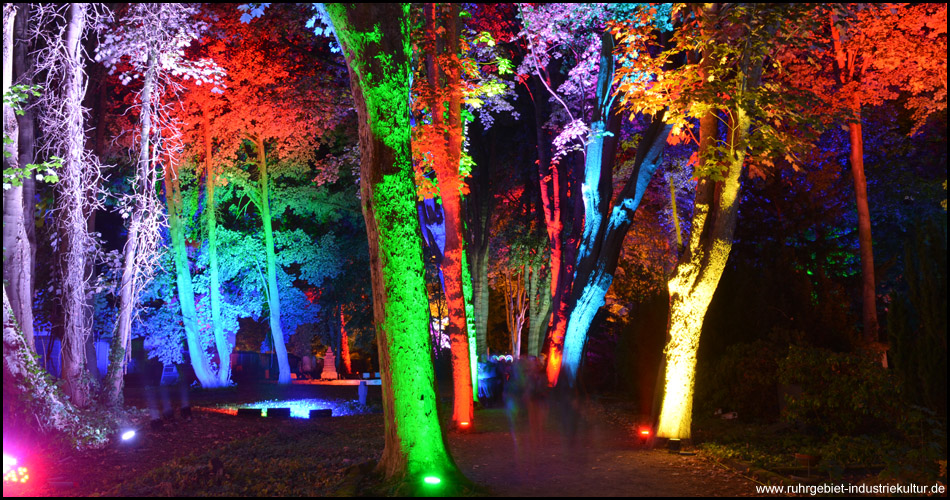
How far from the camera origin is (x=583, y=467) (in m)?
8.80

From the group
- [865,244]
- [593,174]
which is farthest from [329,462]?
[865,244]

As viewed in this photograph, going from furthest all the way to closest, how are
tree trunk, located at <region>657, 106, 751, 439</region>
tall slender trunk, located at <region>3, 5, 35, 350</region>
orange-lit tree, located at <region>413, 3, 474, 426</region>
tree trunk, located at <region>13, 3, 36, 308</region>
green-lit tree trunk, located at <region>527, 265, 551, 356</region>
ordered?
1. green-lit tree trunk, located at <region>527, 265, 551, 356</region>
2. orange-lit tree, located at <region>413, 3, 474, 426</region>
3. tree trunk, located at <region>13, 3, 36, 308</region>
4. tall slender trunk, located at <region>3, 5, 35, 350</region>
5. tree trunk, located at <region>657, 106, 751, 439</region>

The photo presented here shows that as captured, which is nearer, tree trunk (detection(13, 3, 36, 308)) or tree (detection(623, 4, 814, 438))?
tree (detection(623, 4, 814, 438))

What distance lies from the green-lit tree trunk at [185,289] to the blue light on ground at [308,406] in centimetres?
548

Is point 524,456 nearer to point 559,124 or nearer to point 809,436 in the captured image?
point 809,436

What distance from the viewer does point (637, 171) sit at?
14.9 metres

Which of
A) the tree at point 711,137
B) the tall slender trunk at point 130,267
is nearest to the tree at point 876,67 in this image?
the tree at point 711,137

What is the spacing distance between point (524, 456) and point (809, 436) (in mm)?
4586

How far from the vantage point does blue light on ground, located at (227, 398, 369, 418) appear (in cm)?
1720

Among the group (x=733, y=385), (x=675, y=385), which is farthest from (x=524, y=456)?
(x=733, y=385)

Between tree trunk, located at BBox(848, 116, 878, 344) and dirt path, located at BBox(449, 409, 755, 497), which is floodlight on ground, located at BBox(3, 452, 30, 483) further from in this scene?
tree trunk, located at BBox(848, 116, 878, 344)

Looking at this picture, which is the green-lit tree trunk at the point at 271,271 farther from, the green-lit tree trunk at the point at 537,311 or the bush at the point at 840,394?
the bush at the point at 840,394

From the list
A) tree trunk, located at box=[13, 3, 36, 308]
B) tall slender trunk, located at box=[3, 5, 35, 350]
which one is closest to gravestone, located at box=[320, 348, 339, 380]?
tree trunk, located at box=[13, 3, 36, 308]

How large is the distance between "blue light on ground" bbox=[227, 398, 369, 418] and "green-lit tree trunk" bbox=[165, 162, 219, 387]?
216 inches
